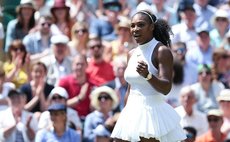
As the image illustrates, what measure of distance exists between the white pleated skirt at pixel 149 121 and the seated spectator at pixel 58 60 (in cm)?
466

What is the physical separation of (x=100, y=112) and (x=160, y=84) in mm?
4040

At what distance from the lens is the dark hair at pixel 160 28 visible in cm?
654

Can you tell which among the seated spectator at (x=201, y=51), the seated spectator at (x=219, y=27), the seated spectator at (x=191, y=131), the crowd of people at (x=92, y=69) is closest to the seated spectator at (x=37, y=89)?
the crowd of people at (x=92, y=69)

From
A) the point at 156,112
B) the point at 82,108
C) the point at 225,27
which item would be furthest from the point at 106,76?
the point at 156,112

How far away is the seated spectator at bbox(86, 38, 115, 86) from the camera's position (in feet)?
36.7

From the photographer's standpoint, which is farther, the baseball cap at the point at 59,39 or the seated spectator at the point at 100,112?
the baseball cap at the point at 59,39

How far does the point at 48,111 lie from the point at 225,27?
160 inches

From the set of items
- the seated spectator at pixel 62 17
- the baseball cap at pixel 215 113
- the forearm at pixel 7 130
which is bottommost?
the forearm at pixel 7 130

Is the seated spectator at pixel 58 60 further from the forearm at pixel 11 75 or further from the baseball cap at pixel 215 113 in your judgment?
the baseball cap at pixel 215 113

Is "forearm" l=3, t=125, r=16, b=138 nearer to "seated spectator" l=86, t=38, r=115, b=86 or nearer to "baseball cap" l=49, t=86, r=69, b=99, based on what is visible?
"baseball cap" l=49, t=86, r=69, b=99

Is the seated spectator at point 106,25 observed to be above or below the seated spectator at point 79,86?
above

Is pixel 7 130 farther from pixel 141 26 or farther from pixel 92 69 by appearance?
pixel 141 26

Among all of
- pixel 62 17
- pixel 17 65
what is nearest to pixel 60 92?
pixel 17 65

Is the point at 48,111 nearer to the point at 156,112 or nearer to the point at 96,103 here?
the point at 96,103
